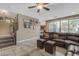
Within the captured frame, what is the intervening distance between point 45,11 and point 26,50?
34.7 inches

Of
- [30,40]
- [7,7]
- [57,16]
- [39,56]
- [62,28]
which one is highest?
[7,7]

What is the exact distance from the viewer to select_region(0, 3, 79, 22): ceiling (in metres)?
2.09

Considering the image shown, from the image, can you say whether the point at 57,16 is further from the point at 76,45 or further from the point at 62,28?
the point at 76,45

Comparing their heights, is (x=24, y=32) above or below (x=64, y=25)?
below

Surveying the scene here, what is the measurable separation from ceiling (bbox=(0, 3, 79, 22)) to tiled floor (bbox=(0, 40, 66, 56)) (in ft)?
1.87

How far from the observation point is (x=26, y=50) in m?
2.16

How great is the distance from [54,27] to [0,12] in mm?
1119

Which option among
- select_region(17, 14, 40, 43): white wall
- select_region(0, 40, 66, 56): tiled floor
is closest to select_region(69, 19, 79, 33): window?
select_region(0, 40, 66, 56): tiled floor

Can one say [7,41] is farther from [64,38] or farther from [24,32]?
[64,38]

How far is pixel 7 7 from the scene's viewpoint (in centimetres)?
208

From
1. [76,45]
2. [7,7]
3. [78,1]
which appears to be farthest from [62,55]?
[7,7]

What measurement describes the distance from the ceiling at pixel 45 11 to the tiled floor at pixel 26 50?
0.57 m

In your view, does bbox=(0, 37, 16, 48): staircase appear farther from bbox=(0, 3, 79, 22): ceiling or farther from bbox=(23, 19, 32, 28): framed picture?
bbox=(0, 3, 79, 22): ceiling

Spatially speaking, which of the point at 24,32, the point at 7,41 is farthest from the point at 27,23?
the point at 7,41
